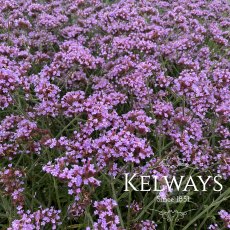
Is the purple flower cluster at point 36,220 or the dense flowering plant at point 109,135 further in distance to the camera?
the dense flowering plant at point 109,135

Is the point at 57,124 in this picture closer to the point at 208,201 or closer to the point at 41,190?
Answer: the point at 41,190

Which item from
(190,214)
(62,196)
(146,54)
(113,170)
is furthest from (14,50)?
(190,214)

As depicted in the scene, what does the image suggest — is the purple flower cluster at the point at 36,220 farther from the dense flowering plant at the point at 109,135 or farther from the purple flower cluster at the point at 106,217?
the purple flower cluster at the point at 106,217

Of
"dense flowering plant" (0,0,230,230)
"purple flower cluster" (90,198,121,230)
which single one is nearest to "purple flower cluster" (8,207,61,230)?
"dense flowering plant" (0,0,230,230)

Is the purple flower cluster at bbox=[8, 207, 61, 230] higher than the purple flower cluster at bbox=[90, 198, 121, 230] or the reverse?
the reverse

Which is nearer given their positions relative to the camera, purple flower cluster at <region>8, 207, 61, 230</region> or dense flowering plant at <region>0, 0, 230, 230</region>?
purple flower cluster at <region>8, 207, 61, 230</region>

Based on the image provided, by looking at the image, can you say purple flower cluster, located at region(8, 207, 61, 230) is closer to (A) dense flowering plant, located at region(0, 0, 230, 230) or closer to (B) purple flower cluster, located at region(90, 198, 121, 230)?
(A) dense flowering plant, located at region(0, 0, 230, 230)

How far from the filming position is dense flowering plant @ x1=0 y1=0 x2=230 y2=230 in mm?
2305

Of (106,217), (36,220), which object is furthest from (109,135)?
(36,220)

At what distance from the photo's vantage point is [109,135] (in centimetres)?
233

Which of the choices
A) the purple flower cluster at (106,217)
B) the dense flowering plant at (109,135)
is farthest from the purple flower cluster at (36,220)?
the purple flower cluster at (106,217)

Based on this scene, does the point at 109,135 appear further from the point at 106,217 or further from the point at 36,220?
the point at 36,220

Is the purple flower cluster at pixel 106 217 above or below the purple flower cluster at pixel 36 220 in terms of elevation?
above

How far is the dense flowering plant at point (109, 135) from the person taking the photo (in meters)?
2.30
